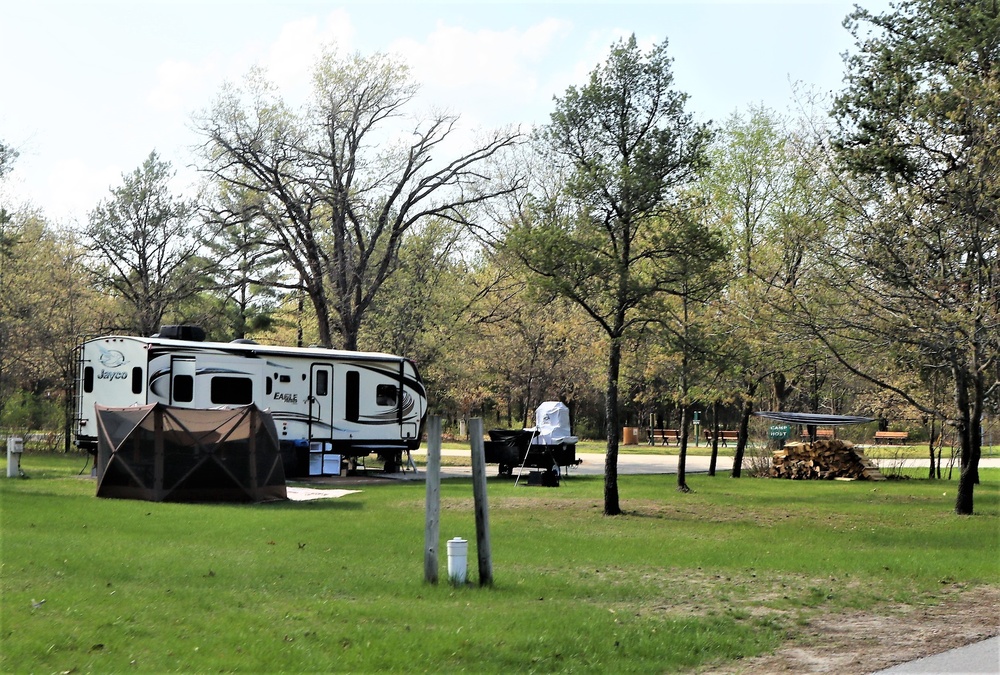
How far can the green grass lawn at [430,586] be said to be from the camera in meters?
7.30

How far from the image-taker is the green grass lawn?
7.30 m

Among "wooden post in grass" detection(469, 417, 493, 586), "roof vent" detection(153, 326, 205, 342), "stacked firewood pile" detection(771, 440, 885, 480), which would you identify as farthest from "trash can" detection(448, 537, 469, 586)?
"stacked firewood pile" detection(771, 440, 885, 480)

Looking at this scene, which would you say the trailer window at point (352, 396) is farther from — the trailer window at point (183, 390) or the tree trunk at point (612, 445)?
the tree trunk at point (612, 445)

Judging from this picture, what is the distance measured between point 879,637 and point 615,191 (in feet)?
35.2

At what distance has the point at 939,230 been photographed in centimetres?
1717

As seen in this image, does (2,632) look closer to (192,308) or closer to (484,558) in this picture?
(484,558)

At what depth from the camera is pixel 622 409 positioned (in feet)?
197

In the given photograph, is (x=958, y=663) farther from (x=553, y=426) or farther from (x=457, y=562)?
(x=553, y=426)

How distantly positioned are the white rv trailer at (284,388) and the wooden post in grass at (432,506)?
12.9 m

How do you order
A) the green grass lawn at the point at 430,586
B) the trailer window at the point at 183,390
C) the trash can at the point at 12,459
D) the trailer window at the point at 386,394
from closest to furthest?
1. the green grass lawn at the point at 430,586
2. the trash can at the point at 12,459
3. the trailer window at the point at 183,390
4. the trailer window at the point at 386,394

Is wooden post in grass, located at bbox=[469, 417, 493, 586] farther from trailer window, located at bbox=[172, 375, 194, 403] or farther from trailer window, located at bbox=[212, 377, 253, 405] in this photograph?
trailer window, located at bbox=[212, 377, 253, 405]

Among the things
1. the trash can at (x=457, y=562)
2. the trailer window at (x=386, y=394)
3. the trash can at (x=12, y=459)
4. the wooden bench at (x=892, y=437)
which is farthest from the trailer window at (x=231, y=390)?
the wooden bench at (x=892, y=437)

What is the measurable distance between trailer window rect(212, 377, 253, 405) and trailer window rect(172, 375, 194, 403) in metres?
0.58

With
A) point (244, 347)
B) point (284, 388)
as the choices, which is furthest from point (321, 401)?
point (244, 347)
